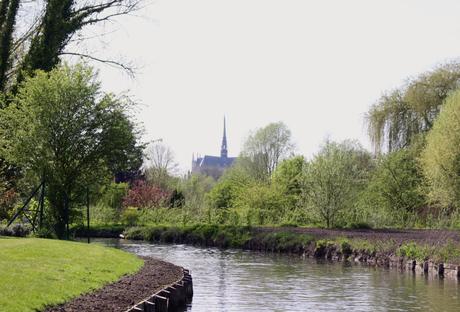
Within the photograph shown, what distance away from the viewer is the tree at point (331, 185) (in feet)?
161

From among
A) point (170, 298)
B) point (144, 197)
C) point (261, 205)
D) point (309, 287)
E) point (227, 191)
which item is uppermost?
point (227, 191)

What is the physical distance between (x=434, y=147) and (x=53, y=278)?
35296mm

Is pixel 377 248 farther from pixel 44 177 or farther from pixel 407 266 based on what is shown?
pixel 44 177

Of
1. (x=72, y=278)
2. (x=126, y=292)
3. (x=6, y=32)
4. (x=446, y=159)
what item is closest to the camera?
(x=126, y=292)

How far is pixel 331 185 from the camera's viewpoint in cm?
4906

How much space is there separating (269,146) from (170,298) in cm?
6705

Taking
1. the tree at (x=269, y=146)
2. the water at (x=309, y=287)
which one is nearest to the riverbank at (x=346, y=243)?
the water at (x=309, y=287)

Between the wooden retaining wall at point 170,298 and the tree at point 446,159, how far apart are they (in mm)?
27305

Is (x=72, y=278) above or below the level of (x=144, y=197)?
below

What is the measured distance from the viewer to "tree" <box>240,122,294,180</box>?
83188mm

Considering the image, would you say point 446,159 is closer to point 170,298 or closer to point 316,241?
point 316,241

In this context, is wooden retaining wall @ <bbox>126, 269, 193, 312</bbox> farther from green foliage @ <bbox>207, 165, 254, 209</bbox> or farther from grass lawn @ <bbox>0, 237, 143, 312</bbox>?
green foliage @ <bbox>207, 165, 254, 209</bbox>

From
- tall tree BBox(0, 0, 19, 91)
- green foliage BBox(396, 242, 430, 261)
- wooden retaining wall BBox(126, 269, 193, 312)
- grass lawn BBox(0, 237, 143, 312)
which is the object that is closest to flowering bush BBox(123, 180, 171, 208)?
tall tree BBox(0, 0, 19, 91)

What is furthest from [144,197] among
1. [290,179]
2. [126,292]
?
[126,292]
